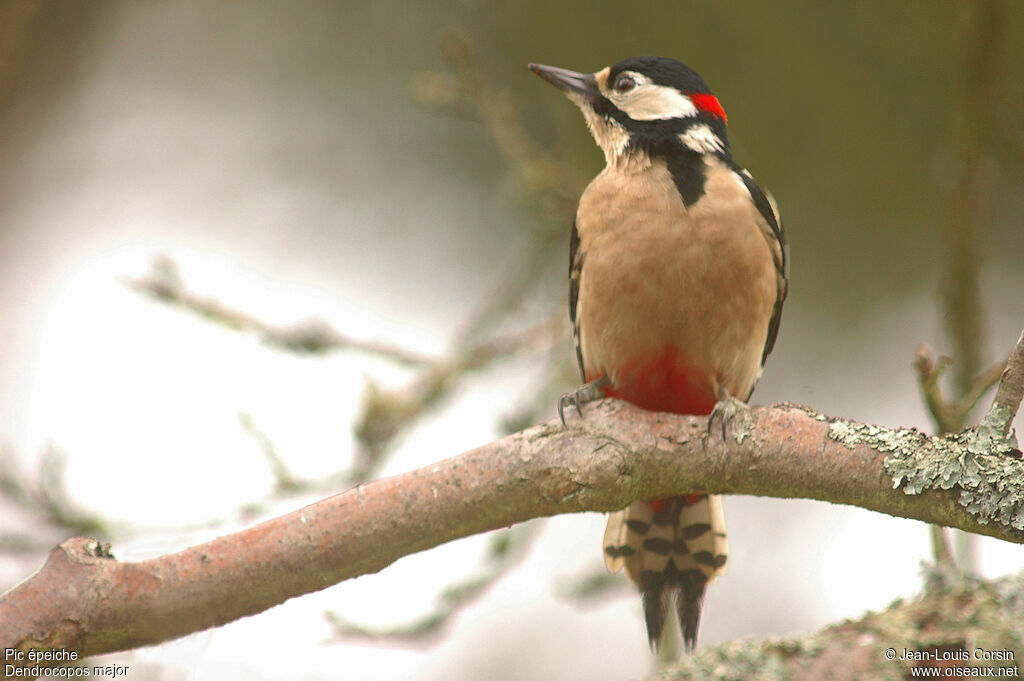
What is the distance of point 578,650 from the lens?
6.22m

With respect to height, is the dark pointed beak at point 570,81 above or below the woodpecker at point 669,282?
above

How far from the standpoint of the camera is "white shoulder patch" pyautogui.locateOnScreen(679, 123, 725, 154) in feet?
11.6

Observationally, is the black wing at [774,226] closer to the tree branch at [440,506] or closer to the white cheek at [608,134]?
the white cheek at [608,134]

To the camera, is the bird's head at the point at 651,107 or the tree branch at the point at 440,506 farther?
the bird's head at the point at 651,107

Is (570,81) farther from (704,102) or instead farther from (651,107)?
(704,102)

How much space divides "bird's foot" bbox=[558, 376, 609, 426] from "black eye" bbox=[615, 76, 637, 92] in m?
1.06

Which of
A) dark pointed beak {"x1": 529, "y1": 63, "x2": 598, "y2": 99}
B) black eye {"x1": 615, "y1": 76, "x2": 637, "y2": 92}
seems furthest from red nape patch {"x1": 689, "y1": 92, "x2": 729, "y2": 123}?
dark pointed beak {"x1": 529, "y1": 63, "x2": 598, "y2": 99}

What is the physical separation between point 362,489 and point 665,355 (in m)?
1.19

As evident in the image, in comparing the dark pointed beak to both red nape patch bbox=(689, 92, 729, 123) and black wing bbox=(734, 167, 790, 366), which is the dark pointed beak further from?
black wing bbox=(734, 167, 790, 366)

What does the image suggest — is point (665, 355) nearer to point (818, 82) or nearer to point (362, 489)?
point (362, 489)

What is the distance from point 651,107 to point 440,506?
185 centimetres

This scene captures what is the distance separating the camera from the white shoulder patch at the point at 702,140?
353 cm

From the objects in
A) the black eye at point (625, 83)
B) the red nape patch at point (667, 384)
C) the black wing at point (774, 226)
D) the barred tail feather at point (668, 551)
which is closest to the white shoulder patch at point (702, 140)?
the black wing at point (774, 226)

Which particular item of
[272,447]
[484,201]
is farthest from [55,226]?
[272,447]
